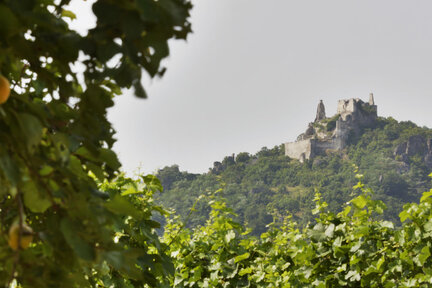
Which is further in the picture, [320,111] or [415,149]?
[320,111]

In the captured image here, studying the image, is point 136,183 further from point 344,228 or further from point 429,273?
point 429,273

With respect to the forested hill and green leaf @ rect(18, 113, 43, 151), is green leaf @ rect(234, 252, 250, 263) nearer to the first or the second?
green leaf @ rect(18, 113, 43, 151)

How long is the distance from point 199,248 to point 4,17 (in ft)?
11.3

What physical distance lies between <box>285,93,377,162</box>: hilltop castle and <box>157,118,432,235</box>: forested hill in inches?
43.0

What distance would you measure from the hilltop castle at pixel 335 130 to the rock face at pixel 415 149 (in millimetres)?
6003

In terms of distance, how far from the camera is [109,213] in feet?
2.54

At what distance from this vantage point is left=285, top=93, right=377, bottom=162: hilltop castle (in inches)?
2845

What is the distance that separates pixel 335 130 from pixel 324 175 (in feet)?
34.5

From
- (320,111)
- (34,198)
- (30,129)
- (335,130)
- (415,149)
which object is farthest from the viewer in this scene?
(320,111)

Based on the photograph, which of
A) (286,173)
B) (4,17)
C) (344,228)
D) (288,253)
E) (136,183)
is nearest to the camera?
(4,17)

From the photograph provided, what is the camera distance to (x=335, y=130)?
74312mm

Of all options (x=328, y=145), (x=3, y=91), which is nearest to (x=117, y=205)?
(x=3, y=91)

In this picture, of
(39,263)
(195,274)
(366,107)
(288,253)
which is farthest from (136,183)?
(366,107)

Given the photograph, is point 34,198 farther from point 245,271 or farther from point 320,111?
point 320,111
